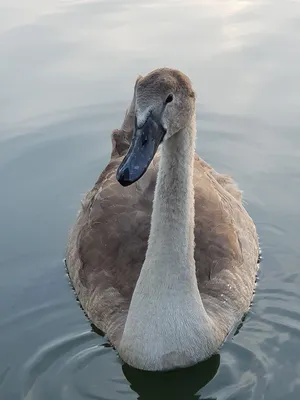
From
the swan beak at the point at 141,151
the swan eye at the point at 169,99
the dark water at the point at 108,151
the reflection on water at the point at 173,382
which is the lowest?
the reflection on water at the point at 173,382

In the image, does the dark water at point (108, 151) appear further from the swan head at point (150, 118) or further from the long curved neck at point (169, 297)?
the swan head at point (150, 118)

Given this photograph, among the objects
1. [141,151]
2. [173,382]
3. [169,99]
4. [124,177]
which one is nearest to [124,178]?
[124,177]

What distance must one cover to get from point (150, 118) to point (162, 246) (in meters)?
1.29

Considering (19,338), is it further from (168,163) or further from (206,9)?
(206,9)

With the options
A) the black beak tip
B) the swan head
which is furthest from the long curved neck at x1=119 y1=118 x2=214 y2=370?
the black beak tip

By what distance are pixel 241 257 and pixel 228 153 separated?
2958mm

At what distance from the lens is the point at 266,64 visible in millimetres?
13102

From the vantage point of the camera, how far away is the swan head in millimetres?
6012

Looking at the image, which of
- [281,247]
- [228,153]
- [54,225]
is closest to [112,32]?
[228,153]

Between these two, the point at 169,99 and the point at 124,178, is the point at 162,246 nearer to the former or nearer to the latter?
the point at 124,178

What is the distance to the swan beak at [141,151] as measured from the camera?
5.97 meters

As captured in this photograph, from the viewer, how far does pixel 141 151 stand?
Result: 6.08 metres

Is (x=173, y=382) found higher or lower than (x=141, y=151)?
lower

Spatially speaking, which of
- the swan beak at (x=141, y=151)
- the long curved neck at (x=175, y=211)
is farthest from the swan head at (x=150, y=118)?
the long curved neck at (x=175, y=211)
